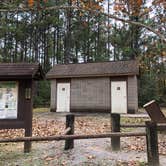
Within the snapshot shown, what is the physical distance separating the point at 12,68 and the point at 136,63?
39.9 ft

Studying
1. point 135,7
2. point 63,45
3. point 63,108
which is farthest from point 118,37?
point 135,7

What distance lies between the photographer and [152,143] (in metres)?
4.69

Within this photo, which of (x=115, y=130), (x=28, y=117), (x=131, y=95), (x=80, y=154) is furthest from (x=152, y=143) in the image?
(x=131, y=95)

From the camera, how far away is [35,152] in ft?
19.8

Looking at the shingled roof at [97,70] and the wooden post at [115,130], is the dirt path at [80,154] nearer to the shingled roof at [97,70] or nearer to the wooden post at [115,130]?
the wooden post at [115,130]

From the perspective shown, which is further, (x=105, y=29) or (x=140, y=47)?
(x=105, y=29)

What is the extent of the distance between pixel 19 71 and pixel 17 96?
2.15 feet

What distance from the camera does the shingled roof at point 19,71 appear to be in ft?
20.4

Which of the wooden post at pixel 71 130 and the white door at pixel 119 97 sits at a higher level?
the white door at pixel 119 97

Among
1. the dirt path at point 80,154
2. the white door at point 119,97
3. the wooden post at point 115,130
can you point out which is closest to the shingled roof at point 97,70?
the white door at point 119,97

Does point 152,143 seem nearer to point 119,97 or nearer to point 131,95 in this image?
point 131,95

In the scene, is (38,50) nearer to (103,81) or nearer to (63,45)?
(63,45)

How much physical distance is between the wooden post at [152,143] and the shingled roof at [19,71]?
10.3ft

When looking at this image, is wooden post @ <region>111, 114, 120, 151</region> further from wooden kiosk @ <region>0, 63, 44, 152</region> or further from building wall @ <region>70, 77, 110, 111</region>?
building wall @ <region>70, 77, 110, 111</region>
